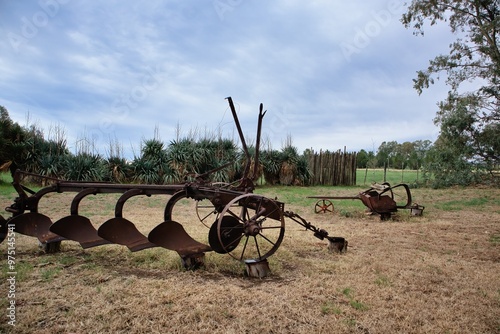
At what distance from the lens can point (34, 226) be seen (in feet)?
13.0

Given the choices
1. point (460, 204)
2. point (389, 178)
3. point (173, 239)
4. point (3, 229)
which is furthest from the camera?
point (389, 178)

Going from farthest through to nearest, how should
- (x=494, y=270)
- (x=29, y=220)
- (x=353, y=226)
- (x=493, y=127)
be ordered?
(x=493, y=127), (x=353, y=226), (x=29, y=220), (x=494, y=270)

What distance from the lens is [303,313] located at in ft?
7.72

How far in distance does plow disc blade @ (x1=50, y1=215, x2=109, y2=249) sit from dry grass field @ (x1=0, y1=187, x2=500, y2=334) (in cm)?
21

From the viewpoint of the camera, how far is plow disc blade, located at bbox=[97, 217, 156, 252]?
3461 millimetres

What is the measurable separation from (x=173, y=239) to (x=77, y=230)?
1.23 metres

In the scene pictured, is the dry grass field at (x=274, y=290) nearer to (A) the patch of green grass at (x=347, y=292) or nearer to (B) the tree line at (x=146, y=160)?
(A) the patch of green grass at (x=347, y=292)

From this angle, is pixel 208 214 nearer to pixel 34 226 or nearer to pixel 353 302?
pixel 34 226

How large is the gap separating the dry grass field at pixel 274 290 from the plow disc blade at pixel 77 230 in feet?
0.70

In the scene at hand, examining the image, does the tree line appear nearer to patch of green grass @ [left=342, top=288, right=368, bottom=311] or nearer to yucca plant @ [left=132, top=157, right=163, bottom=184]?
yucca plant @ [left=132, top=157, right=163, bottom=184]

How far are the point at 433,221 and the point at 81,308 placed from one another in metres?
6.19

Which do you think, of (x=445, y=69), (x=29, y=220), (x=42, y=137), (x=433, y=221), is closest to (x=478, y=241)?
(x=433, y=221)

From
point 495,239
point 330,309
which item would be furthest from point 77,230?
point 495,239

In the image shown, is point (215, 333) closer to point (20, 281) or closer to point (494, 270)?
point (20, 281)
